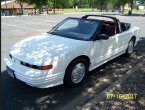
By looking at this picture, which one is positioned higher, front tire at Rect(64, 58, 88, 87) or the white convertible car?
the white convertible car

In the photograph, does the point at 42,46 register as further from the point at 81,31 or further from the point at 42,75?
the point at 81,31

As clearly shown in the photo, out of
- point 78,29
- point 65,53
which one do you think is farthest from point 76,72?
point 78,29

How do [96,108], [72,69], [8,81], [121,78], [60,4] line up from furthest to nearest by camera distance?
[60,4] < [121,78] < [8,81] < [72,69] < [96,108]

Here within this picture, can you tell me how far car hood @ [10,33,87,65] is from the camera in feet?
14.9

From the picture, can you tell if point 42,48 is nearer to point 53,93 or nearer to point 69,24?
point 53,93

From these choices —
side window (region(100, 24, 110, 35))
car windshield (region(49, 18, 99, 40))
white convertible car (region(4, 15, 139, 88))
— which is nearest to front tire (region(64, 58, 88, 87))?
white convertible car (region(4, 15, 139, 88))

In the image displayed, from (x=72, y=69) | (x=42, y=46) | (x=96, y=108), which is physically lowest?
(x=96, y=108)

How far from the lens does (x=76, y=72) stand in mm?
5094

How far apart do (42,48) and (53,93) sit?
3.17ft

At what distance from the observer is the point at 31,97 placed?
4.62 meters

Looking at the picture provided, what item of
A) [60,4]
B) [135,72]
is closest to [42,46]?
[135,72]

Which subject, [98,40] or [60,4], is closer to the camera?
[98,40]

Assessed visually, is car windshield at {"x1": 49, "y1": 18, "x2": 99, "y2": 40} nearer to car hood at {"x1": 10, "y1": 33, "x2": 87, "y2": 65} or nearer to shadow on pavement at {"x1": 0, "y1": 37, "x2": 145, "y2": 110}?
car hood at {"x1": 10, "y1": 33, "x2": 87, "y2": 65}

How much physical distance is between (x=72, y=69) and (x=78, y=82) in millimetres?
461
